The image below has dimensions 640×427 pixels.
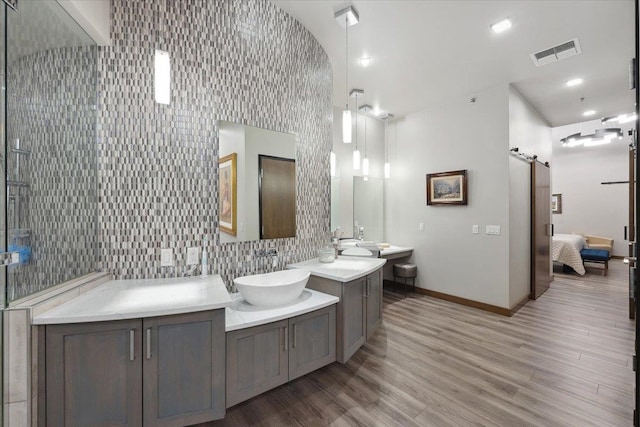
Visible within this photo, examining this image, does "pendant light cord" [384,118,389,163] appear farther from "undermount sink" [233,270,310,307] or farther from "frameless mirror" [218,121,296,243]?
"undermount sink" [233,270,310,307]

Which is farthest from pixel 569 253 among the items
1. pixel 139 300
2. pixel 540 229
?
pixel 139 300

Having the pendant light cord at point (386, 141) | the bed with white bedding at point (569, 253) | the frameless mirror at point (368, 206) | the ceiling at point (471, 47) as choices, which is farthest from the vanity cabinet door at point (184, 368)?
the bed with white bedding at point (569, 253)

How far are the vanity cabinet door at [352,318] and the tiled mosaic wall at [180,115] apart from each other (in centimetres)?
74

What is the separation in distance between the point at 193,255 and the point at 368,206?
11.2 ft

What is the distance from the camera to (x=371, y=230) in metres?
5.08

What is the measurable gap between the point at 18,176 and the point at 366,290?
8.52ft

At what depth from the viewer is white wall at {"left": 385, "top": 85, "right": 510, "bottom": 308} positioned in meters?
3.88

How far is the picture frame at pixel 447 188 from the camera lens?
4234 millimetres

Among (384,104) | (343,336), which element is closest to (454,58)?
(384,104)

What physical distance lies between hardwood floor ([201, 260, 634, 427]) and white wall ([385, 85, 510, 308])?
0.70 metres

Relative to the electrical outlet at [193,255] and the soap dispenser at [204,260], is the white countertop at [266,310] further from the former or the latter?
the electrical outlet at [193,255]

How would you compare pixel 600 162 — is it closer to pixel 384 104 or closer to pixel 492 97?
pixel 492 97

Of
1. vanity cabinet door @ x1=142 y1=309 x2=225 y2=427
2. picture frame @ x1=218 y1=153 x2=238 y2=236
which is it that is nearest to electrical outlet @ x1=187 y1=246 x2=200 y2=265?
picture frame @ x1=218 y1=153 x2=238 y2=236

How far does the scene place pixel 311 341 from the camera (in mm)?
2211
